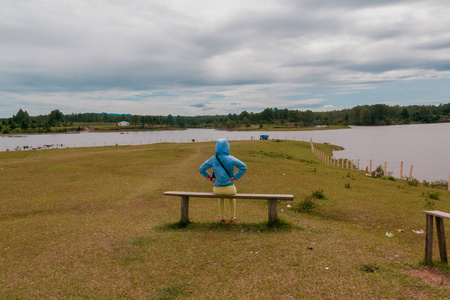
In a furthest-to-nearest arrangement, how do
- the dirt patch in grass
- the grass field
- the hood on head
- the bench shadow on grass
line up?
the hood on head, the bench shadow on grass, the grass field, the dirt patch in grass

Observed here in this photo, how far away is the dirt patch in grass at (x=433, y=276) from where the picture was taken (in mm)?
5273

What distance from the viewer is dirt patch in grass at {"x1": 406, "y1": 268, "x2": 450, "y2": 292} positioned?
5.27m

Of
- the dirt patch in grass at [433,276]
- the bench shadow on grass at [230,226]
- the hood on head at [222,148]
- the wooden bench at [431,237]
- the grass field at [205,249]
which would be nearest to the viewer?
the dirt patch in grass at [433,276]

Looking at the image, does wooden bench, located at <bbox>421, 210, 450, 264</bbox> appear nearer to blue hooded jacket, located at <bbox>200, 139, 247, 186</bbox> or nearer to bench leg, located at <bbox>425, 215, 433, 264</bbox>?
bench leg, located at <bbox>425, 215, 433, 264</bbox>

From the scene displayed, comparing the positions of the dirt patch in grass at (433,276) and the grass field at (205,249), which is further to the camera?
the grass field at (205,249)

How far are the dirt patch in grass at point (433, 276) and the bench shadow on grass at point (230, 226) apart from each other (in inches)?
134

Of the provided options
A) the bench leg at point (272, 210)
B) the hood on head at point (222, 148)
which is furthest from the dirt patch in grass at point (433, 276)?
the hood on head at point (222, 148)

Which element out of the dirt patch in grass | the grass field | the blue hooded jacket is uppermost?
the blue hooded jacket

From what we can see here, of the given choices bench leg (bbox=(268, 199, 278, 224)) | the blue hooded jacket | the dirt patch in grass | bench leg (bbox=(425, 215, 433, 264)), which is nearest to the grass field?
the dirt patch in grass

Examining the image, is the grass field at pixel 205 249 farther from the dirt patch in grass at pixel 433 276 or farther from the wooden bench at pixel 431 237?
the wooden bench at pixel 431 237

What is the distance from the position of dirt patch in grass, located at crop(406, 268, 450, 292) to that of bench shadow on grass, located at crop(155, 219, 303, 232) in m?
3.40

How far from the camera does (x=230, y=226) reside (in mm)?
9008

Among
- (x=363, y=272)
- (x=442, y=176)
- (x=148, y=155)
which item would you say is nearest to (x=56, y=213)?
(x=363, y=272)

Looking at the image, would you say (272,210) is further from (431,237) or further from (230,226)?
(431,237)
